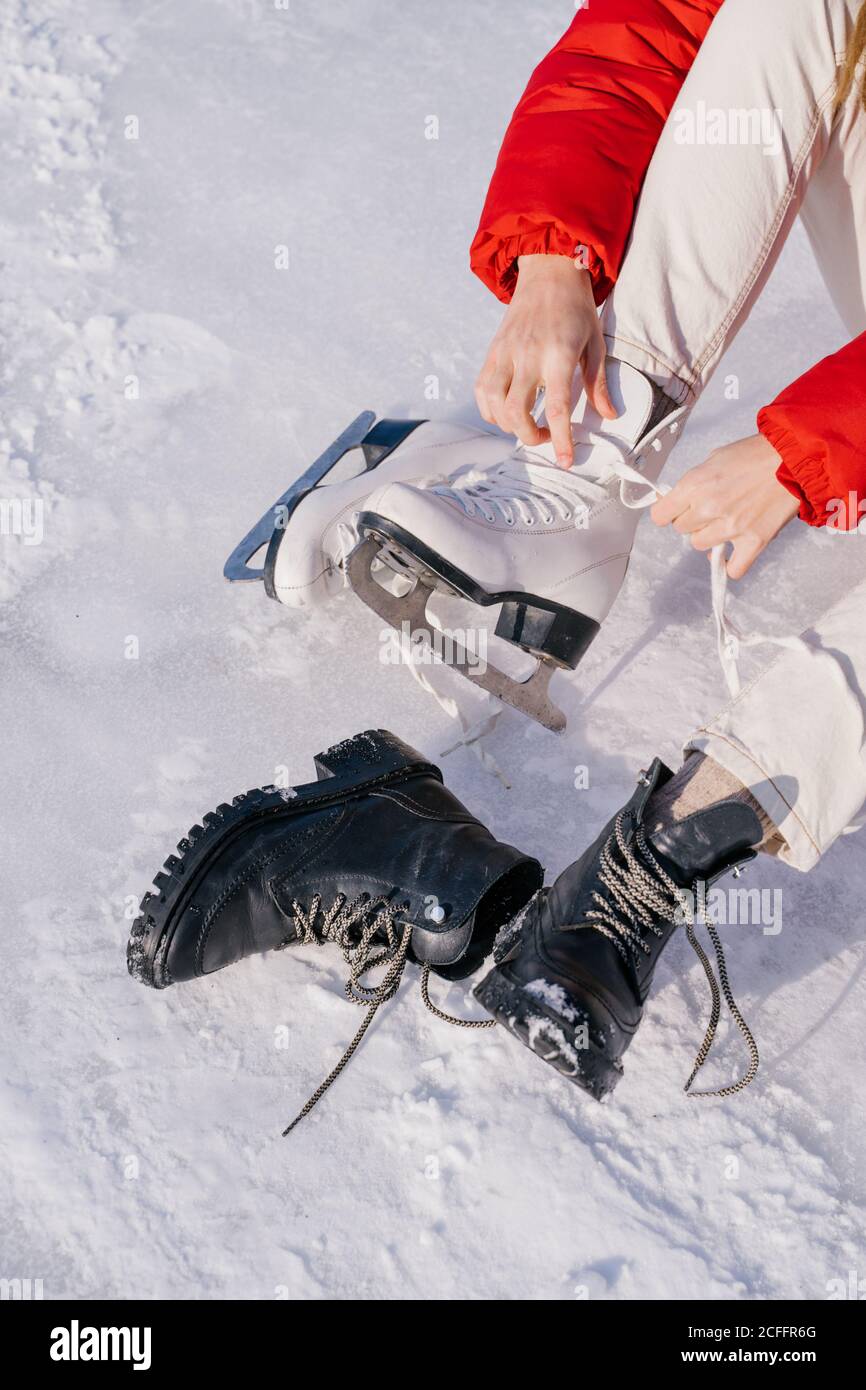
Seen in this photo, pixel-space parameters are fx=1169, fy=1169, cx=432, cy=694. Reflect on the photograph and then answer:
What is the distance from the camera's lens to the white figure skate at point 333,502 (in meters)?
1.68

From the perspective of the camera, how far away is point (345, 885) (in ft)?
4.38

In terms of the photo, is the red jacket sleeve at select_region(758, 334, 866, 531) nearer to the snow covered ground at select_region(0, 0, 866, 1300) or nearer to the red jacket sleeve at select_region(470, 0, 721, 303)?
the red jacket sleeve at select_region(470, 0, 721, 303)

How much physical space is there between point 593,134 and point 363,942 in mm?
1009

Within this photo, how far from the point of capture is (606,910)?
3.89ft

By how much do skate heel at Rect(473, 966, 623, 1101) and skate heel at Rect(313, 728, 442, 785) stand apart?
320 millimetres

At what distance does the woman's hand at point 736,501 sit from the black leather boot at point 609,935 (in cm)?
28

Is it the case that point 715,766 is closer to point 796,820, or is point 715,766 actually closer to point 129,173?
point 796,820

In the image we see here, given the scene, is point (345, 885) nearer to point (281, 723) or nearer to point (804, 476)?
point (281, 723)
